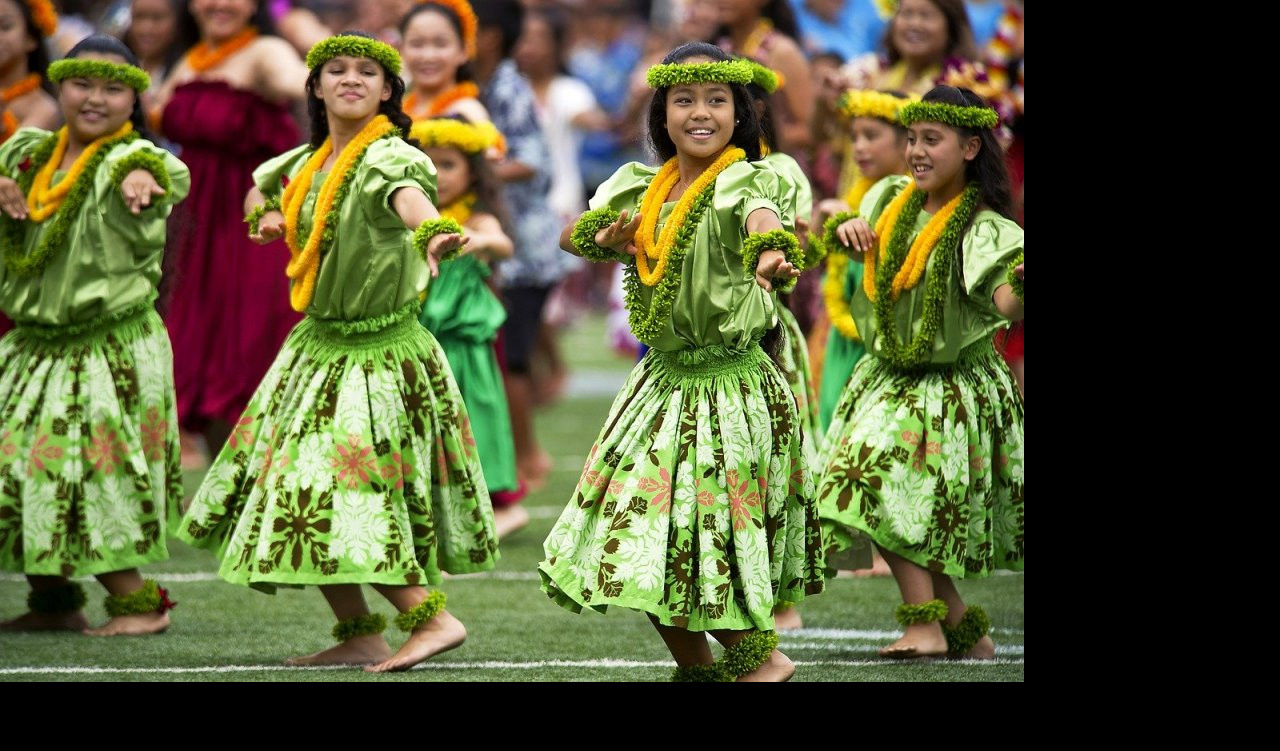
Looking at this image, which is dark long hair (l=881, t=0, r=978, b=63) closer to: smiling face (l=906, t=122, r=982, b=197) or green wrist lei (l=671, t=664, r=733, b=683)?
smiling face (l=906, t=122, r=982, b=197)

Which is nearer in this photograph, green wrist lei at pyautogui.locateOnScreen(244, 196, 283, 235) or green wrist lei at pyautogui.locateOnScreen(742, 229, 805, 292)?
green wrist lei at pyautogui.locateOnScreen(742, 229, 805, 292)

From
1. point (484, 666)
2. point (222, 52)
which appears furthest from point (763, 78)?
point (222, 52)

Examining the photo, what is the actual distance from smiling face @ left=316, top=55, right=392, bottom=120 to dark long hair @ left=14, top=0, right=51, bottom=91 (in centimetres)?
188

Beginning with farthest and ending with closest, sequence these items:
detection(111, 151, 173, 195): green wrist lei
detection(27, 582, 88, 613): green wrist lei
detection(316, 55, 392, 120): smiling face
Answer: detection(27, 582, 88, 613): green wrist lei → detection(111, 151, 173, 195): green wrist lei → detection(316, 55, 392, 120): smiling face

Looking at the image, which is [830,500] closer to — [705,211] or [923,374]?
[923,374]

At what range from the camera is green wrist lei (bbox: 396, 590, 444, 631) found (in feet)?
17.5

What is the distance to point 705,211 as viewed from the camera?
4844mm

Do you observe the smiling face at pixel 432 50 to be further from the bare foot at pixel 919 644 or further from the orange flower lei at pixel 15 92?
the bare foot at pixel 919 644

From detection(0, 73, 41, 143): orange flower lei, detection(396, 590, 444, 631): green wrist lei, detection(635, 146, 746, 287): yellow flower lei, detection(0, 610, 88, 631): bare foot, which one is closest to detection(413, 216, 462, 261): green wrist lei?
detection(635, 146, 746, 287): yellow flower lei

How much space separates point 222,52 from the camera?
308 inches

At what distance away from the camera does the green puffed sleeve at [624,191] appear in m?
5.03

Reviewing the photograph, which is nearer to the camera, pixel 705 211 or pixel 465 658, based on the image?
pixel 705 211

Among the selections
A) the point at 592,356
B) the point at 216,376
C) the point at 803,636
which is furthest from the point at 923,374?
the point at 592,356
